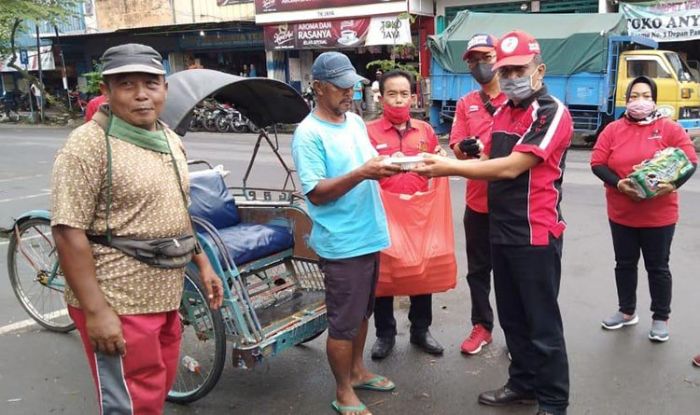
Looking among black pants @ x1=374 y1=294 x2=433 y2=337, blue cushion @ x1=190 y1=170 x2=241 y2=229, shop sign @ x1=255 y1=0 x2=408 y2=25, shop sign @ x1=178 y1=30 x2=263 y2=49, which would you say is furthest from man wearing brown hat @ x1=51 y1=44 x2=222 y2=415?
shop sign @ x1=178 y1=30 x2=263 y2=49

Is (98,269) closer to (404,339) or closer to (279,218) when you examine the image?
(279,218)

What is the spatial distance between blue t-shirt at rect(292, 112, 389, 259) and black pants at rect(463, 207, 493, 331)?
91 centimetres

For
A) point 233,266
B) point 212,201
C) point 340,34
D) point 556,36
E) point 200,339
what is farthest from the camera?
point 340,34

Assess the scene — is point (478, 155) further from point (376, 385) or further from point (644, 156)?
point (376, 385)

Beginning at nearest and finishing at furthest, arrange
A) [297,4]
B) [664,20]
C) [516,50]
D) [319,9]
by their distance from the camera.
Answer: [516,50] → [664,20] → [319,9] → [297,4]

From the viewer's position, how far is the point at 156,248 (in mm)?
2357

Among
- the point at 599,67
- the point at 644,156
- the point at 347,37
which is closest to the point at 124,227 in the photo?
the point at 644,156

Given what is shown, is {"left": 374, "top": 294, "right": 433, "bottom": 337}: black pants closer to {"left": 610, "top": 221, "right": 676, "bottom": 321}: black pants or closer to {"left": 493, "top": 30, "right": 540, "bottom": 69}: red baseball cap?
{"left": 610, "top": 221, "right": 676, "bottom": 321}: black pants

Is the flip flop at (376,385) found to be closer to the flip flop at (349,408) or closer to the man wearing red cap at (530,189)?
the flip flop at (349,408)

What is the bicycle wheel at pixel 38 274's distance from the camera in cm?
428

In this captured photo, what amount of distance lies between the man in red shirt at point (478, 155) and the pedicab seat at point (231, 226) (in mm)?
1127

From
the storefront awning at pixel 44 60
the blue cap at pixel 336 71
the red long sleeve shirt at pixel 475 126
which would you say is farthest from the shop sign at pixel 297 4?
the blue cap at pixel 336 71

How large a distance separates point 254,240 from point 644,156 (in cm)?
236

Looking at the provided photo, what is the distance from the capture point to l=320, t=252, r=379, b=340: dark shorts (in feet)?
9.89
